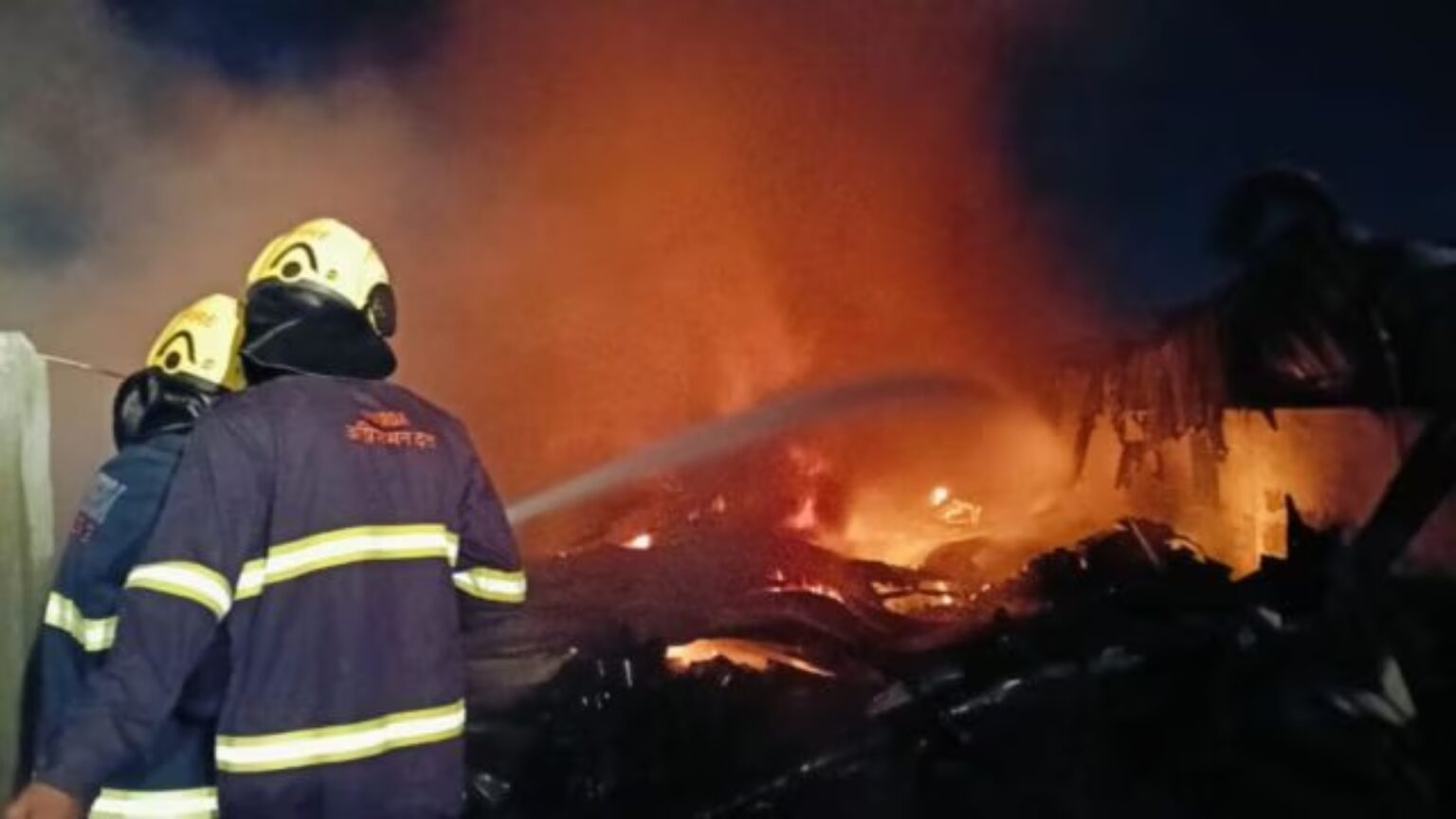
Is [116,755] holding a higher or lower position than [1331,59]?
lower

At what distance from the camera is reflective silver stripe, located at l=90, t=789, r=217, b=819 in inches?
111

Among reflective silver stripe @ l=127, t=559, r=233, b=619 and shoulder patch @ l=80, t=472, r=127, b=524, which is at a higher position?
shoulder patch @ l=80, t=472, r=127, b=524

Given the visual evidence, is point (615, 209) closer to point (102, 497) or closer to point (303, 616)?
point (102, 497)

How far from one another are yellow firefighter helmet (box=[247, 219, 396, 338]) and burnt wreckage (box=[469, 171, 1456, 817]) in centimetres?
217

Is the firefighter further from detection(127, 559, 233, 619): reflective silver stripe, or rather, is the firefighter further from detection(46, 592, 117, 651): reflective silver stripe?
detection(127, 559, 233, 619): reflective silver stripe

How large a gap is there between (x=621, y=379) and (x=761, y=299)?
2.30 feet

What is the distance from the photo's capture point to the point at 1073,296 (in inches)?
212

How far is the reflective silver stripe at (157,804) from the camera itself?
282 cm

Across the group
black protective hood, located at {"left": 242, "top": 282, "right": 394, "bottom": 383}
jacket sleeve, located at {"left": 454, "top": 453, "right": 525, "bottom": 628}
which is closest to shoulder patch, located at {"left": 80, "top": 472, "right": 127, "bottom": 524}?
black protective hood, located at {"left": 242, "top": 282, "right": 394, "bottom": 383}

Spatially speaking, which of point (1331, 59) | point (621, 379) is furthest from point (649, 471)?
point (1331, 59)

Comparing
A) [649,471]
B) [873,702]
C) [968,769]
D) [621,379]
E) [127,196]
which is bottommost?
[968,769]

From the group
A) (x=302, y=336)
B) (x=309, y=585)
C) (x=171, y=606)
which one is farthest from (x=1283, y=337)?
(x=171, y=606)

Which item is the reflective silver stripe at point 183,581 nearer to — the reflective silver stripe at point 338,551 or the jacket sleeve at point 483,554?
the reflective silver stripe at point 338,551

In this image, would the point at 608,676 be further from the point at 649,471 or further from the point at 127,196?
the point at 127,196
